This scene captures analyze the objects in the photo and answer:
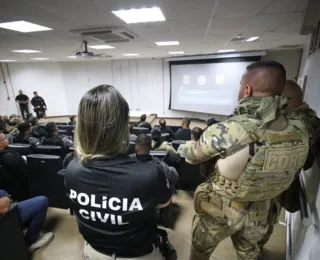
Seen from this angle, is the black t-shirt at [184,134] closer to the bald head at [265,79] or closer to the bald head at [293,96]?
the bald head at [293,96]

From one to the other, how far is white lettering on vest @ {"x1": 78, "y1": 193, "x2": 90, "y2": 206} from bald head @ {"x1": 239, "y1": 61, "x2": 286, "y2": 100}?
941mm

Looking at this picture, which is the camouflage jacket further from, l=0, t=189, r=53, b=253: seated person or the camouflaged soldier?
l=0, t=189, r=53, b=253: seated person

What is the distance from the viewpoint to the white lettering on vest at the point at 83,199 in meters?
0.76

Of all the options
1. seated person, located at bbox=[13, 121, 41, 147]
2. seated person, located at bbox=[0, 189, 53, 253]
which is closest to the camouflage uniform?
seated person, located at bbox=[0, 189, 53, 253]

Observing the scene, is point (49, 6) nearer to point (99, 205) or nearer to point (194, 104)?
point (99, 205)

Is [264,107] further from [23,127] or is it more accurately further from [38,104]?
[38,104]

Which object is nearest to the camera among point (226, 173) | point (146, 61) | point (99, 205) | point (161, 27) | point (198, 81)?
point (99, 205)

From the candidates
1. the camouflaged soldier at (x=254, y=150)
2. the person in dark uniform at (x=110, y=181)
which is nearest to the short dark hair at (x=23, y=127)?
the person in dark uniform at (x=110, y=181)

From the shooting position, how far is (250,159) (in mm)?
939

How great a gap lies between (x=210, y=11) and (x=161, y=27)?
95 cm

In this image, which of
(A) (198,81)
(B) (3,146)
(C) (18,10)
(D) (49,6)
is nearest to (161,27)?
(D) (49,6)

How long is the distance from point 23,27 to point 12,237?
298 centimetres

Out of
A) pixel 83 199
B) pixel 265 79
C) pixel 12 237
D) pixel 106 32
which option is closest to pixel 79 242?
pixel 12 237

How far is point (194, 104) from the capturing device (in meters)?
8.37
